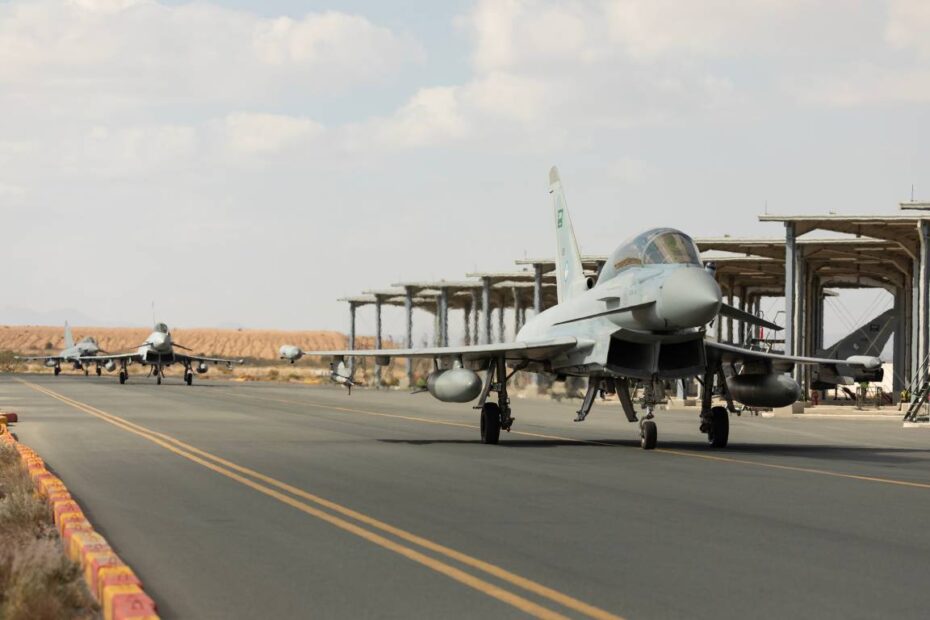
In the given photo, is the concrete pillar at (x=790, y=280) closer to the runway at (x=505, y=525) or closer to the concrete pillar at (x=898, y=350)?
the concrete pillar at (x=898, y=350)

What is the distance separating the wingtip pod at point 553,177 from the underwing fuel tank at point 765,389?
667cm

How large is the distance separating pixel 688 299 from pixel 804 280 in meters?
40.1

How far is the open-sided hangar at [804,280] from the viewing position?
146 feet

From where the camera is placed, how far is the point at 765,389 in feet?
75.7

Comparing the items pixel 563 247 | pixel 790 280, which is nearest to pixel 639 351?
pixel 563 247

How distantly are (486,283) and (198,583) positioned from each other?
61.7 metres

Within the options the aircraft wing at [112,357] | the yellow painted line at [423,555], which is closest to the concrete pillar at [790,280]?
the yellow painted line at [423,555]

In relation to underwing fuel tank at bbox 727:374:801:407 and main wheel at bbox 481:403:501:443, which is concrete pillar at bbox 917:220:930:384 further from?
main wheel at bbox 481:403:501:443

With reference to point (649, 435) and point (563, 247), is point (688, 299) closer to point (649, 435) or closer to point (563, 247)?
point (649, 435)

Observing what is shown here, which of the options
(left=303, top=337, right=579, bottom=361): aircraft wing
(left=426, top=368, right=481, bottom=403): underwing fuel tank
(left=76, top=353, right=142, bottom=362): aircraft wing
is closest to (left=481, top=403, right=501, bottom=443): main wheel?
(left=426, top=368, right=481, bottom=403): underwing fuel tank

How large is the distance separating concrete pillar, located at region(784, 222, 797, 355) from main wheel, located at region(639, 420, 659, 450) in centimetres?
2548

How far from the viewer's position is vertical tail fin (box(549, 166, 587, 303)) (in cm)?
2624

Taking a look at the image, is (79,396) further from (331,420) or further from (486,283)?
(486,283)

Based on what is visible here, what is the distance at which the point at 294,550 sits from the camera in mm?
9336
